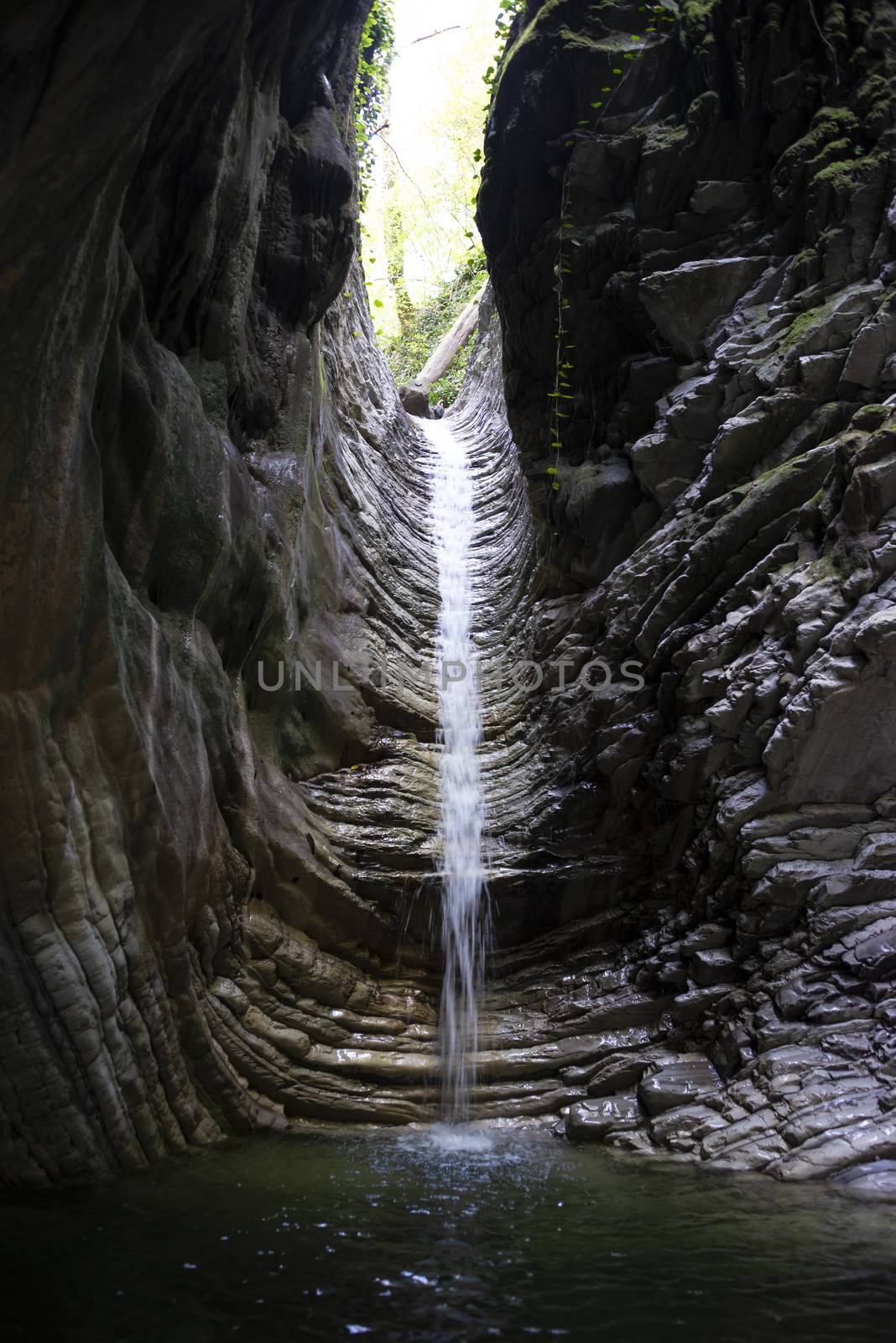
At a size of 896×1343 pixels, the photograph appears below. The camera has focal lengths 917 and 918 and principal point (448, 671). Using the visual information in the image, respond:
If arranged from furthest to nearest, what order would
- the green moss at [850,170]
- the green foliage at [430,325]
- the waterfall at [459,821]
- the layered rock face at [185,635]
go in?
the green foliage at [430,325] → the green moss at [850,170] → the waterfall at [459,821] → the layered rock face at [185,635]

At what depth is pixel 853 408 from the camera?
8102mm

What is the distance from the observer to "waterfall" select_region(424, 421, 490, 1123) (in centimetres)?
Answer: 736

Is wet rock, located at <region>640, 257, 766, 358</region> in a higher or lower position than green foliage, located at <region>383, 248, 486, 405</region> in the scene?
lower

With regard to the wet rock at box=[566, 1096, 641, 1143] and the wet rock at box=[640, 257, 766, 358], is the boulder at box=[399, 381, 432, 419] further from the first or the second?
the wet rock at box=[566, 1096, 641, 1143]

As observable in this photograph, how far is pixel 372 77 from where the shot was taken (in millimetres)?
14297

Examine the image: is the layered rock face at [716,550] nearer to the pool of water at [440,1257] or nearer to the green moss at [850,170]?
the green moss at [850,170]

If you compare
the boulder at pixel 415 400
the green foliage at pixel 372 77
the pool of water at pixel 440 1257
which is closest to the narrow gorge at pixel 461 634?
the pool of water at pixel 440 1257

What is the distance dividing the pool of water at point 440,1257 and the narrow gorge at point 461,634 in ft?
2.22

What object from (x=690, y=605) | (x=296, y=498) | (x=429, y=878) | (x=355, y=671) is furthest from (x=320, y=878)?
(x=690, y=605)

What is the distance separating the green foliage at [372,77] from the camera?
43.6 ft

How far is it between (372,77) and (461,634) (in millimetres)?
9022

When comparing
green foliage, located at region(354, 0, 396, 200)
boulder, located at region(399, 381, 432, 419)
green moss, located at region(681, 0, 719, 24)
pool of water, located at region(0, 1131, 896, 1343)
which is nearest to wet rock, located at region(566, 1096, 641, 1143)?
pool of water, located at region(0, 1131, 896, 1343)

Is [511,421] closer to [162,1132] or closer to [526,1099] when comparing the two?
[526,1099]

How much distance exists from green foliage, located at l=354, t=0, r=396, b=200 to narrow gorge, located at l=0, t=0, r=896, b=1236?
227 centimetres
